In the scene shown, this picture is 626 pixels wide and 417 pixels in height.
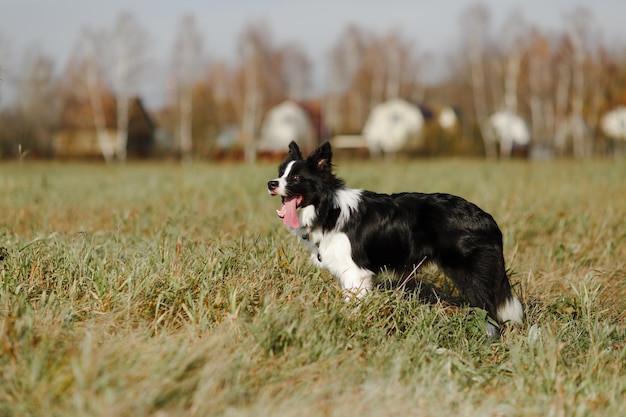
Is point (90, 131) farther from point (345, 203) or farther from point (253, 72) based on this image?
point (345, 203)

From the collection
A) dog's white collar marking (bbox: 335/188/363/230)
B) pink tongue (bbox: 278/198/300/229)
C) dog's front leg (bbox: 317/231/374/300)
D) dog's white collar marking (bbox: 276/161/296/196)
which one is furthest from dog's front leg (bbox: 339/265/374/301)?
dog's white collar marking (bbox: 276/161/296/196)

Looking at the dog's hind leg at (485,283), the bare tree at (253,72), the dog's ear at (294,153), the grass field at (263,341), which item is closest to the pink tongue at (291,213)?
the grass field at (263,341)

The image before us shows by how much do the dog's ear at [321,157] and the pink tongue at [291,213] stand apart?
0.31 metres

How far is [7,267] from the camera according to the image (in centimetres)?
374

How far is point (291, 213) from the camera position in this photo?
4.23 meters

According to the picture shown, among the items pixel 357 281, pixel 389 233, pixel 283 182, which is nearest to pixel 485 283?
pixel 389 233

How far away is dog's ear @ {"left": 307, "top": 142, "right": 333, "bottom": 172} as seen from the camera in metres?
4.25

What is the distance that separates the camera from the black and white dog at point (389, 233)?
3996 mm

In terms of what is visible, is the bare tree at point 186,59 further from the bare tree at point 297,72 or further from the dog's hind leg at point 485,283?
the dog's hind leg at point 485,283

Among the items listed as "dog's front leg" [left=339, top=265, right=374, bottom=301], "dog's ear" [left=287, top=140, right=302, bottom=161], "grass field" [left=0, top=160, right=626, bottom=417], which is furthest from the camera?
"dog's ear" [left=287, top=140, right=302, bottom=161]

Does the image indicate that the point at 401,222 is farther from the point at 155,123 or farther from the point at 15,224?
the point at 155,123

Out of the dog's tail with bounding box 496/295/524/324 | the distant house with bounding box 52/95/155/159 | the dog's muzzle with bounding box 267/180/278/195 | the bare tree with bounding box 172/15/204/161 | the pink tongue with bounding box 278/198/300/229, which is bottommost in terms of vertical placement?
the dog's tail with bounding box 496/295/524/324

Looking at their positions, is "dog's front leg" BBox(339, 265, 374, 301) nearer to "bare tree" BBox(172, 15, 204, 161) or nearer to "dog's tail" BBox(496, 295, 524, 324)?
"dog's tail" BBox(496, 295, 524, 324)

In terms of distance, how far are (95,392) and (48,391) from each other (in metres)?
0.19
